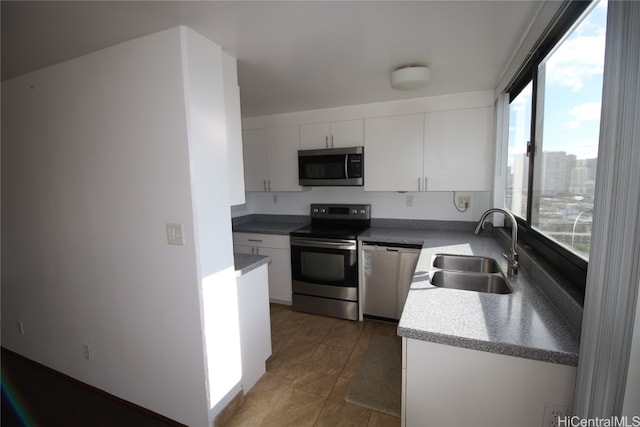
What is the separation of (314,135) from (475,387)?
271cm

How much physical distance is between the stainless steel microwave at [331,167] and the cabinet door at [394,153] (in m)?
0.10

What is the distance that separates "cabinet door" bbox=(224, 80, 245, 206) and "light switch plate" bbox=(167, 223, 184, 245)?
1.15 feet

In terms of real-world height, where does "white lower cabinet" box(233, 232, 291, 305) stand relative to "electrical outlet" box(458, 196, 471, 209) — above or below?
below

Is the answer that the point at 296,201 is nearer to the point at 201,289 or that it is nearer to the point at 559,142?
the point at 201,289

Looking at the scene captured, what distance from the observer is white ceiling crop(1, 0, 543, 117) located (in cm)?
127

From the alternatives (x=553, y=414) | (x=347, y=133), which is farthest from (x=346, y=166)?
(x=553, y=414)

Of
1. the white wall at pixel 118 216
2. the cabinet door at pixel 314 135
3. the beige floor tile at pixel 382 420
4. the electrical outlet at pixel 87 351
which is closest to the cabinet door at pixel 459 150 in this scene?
the cabinet door at pixel 314 135

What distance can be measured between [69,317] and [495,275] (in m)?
2.86

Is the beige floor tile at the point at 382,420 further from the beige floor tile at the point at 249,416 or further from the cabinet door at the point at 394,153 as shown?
the cabinet door at the point at 394,153

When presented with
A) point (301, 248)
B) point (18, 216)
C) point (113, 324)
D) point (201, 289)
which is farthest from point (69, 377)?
point (301, 248)

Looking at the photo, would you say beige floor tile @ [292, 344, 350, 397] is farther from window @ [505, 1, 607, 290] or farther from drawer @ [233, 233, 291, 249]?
window @ [505, 1, 607, 290]

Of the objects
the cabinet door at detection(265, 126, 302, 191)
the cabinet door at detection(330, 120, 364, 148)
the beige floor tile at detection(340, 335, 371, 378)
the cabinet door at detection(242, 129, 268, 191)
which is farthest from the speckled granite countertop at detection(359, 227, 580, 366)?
the cabinet door at detection(242, 129, 268, 191)

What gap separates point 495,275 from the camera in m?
1.75

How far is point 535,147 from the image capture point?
5.90ft
